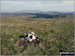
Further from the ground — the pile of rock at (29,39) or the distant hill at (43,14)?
the distant hill at (43,14)

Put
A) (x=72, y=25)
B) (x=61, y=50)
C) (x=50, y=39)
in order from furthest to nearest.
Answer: (x=72, y=25) < (x=50, y=39) < (x=61, y=50)

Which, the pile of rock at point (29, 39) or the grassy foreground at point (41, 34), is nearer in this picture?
the grassy foreground at point (41, 34)

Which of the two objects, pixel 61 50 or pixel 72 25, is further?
pixel 72 25

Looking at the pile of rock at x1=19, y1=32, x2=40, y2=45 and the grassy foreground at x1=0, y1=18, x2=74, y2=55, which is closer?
the grassy foreground at x1=0, y1=18, x2=74, y2=55

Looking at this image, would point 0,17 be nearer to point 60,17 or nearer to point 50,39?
point 50,39

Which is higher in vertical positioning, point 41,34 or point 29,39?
point 41,34

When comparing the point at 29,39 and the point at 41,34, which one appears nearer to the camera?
the point at 29,39

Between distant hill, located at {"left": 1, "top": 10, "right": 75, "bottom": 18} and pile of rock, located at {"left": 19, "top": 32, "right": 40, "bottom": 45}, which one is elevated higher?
distant hill, located at {"left": 1, "top": 10, "right": 75, "bottom": 18}

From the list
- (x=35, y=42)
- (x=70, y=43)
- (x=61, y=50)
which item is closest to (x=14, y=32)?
(x=35, y=42)
